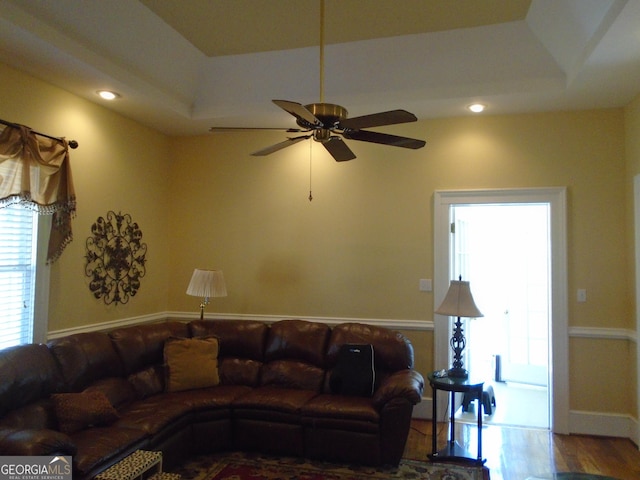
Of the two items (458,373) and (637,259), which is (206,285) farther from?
(637,259)

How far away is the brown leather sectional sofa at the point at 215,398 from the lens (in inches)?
112

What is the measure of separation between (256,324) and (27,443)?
7.62 ft

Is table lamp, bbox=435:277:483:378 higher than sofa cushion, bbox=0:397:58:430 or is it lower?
higher

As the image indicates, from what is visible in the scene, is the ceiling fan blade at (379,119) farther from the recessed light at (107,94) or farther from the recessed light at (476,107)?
the recessed light at (107,94)

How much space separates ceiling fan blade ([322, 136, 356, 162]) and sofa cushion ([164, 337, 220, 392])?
2174mm

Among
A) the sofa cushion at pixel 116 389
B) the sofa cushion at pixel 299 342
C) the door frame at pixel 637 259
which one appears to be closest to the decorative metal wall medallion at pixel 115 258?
the sofa cushion at pixel 116 389

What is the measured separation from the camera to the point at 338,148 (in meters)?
2.91

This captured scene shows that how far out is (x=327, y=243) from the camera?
4820 millimetres

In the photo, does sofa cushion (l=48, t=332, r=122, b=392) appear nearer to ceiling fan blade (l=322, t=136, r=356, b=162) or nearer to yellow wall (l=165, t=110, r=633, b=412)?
yellow wall (l=165, t=110, r=633, b=412)

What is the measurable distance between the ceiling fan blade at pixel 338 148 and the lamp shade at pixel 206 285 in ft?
6.55

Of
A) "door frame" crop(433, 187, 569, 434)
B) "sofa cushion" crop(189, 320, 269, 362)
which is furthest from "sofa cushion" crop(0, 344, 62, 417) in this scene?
"door frame" crop(433, 187, 569, 434)

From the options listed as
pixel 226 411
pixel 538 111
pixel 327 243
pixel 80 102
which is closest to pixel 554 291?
pixel 538 111

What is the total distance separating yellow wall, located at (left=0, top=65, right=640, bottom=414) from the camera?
4105 millimetres

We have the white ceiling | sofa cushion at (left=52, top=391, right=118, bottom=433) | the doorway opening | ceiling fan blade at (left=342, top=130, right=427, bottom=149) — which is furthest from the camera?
the doorway opening
